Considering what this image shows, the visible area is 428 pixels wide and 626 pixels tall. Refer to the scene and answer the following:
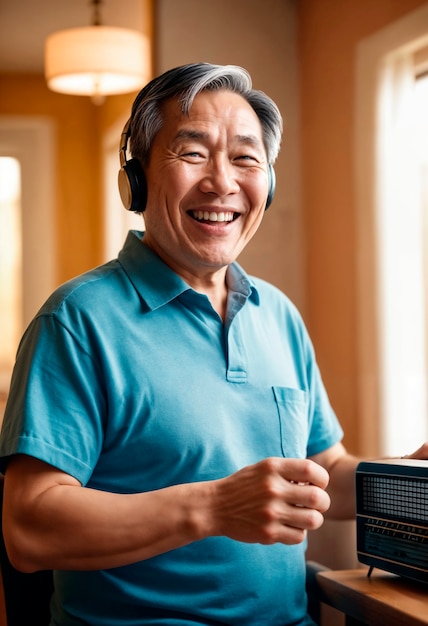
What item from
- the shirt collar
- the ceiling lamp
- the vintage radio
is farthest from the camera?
the ceiling lamp

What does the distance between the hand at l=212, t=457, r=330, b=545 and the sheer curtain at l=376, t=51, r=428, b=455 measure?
1569mm

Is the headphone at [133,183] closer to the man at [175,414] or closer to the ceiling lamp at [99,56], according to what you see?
the man at [175,414]

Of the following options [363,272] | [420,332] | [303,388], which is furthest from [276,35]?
[303,388]

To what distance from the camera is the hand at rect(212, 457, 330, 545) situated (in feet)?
3.68

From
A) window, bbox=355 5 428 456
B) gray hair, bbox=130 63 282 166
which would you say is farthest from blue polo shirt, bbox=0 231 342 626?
window, bbox=355 5 428 456

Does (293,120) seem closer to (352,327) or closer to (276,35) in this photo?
(276,35)

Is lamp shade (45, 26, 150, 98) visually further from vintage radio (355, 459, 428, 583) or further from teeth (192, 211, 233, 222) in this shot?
vintage radio (355, 459, 428, 583)

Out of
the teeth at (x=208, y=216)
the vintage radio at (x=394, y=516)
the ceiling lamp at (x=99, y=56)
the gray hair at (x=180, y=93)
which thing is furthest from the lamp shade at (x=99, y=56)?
the vintage radio at (x=394, y=516)

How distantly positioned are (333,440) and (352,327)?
117cm

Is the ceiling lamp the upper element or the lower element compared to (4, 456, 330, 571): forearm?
upper

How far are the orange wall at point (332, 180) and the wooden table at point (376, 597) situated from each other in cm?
135

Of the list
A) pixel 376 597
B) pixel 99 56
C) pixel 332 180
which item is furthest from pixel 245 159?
pixel 99 56

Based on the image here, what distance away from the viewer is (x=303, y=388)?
5.39 ft

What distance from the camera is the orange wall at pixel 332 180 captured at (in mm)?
2822
